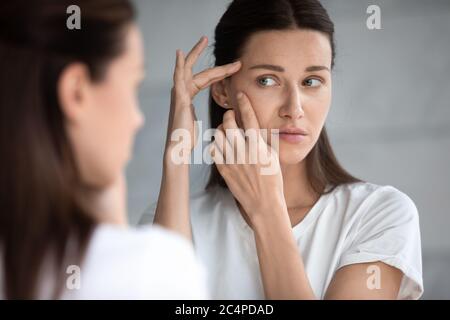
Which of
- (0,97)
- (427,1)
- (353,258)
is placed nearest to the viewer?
(0,97)

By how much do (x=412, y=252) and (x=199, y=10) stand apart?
0.55 meters

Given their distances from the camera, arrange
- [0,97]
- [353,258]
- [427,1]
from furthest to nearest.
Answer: [427,1] → [353,258] → [0,97]

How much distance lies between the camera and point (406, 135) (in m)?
1.14

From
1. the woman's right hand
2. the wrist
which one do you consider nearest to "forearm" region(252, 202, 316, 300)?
the wrist

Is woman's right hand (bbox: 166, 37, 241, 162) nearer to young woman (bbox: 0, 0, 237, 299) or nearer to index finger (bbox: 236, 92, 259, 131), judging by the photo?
index finger (bbox: 236, 92, 259, 131)

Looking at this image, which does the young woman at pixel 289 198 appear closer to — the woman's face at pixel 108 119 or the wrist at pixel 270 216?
the wrist at pixel 270 216

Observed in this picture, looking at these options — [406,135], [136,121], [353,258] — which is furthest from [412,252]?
[136,121]

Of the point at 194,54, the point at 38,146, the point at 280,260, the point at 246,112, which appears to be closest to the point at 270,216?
the point at 280,260

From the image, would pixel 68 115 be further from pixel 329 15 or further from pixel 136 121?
pixel 329 15

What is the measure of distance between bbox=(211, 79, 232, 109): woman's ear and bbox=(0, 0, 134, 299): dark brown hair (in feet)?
1.50

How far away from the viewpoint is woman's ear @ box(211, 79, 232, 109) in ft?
3.88

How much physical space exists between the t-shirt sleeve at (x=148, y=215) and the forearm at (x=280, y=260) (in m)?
0.22

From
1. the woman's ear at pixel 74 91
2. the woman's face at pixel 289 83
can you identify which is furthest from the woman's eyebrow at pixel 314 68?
the woman's ear at pixel 74 91

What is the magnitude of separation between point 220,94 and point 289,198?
23 cm
